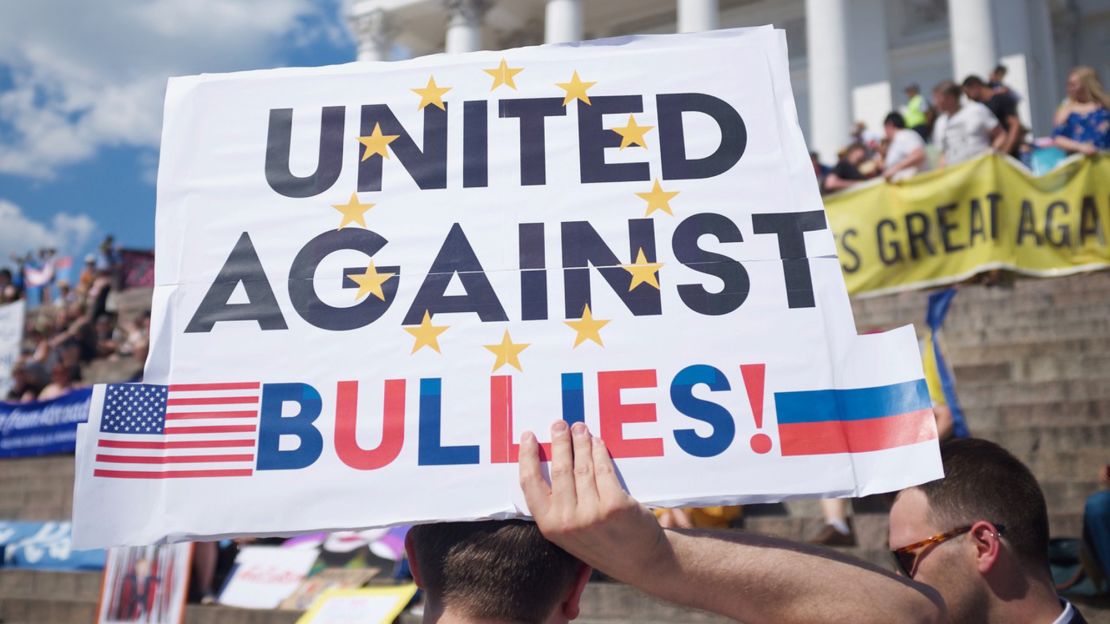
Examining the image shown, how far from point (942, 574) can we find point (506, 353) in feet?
4.28

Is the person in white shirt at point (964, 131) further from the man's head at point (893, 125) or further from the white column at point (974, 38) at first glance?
the white column at point (974, 38)

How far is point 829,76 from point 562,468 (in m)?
23.5

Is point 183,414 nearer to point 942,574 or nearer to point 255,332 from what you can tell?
Result: point 255,332

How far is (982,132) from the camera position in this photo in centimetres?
1030

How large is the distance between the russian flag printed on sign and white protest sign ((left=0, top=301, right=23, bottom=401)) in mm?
16588

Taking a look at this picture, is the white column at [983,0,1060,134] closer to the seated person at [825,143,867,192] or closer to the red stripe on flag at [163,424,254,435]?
the seated person at [825,143,867,192]

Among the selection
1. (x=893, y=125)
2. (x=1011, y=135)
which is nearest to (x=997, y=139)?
(x=1011, y=135)

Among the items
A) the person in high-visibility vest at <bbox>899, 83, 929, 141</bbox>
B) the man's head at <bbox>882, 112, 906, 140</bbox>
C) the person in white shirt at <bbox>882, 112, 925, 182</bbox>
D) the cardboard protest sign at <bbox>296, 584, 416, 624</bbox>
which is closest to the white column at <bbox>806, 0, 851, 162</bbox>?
the person in high-visibility vest at <bbox>899, 83, 929, 141</bbox>

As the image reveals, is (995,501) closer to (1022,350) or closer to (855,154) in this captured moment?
(1022,350)

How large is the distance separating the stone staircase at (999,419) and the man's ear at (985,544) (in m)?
2.18

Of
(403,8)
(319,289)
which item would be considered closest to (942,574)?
(319,289)

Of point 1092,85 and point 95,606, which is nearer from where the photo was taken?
point 95,606

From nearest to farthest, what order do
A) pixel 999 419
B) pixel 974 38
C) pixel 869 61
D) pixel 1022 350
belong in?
pixel 999 419 < pixel 1022 350 < pixel 974 38 < pixel 869 61

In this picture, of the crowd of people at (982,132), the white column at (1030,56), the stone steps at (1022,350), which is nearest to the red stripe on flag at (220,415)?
the stone steps at (1022,350)
